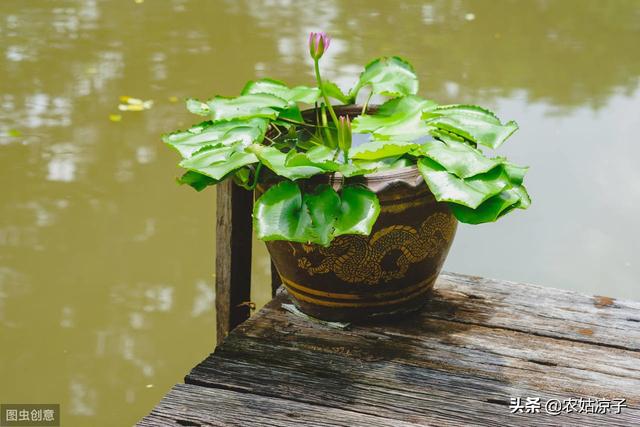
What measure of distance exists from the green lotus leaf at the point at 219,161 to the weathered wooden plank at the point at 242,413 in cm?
40

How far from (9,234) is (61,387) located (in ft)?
3.05

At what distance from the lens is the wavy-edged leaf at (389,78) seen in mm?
1933

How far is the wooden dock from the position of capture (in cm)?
147

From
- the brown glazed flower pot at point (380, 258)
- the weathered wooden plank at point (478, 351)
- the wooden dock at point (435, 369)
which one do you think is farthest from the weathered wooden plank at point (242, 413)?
the brown glazed flower pot at point (380, 258)

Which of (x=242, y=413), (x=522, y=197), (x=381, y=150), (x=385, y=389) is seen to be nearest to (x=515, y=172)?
(x=522, y=197)

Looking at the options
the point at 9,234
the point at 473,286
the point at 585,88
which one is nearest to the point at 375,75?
the point at 473,286

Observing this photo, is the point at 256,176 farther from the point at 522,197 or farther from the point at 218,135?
the point at 522,197

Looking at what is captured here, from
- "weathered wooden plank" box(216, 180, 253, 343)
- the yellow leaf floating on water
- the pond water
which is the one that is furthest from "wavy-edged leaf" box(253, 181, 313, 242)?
the yellow leaf floating on water

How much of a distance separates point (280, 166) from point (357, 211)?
167mm

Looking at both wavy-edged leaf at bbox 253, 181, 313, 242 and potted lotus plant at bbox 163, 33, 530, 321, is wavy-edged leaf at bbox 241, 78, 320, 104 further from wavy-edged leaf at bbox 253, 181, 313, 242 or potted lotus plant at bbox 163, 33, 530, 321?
wavy-edged leaf at bbox 253, 181, 313, 242

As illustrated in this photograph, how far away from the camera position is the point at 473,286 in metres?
1.97

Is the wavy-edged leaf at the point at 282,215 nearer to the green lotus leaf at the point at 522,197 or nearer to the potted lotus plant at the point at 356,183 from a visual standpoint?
the potted lotus plant at the point at 356,183

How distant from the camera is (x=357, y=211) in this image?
5.14 ft

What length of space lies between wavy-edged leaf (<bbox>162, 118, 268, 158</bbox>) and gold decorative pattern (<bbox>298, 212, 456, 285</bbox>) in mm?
267
